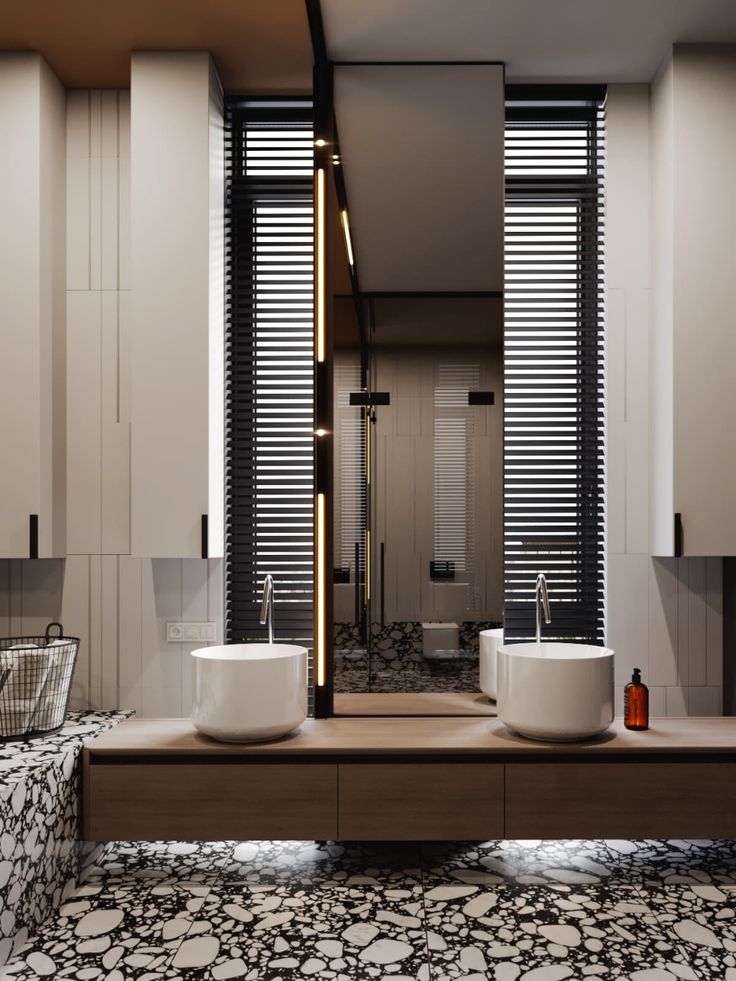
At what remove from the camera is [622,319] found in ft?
9.45

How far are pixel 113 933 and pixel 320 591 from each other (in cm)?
110

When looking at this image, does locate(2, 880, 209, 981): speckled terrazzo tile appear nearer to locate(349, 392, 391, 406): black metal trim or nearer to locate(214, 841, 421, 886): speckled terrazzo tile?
locate(214, 841, 421, 886): speckled terrazzo tile

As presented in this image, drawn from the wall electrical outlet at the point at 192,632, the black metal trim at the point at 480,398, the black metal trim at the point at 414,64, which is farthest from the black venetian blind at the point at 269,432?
the black metal trim at the point at 480,398

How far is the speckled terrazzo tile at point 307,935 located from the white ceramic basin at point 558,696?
0.56 metres

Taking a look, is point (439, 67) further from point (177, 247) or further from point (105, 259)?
→ point (105, 259)

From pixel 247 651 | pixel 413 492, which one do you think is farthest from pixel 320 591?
pixel 413 492

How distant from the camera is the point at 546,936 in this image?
6.60 feet

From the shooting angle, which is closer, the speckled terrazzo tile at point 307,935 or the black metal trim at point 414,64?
the speckled terrazzo tile at point 307,935

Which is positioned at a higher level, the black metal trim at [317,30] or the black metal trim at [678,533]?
the black metal trim at [317,30]

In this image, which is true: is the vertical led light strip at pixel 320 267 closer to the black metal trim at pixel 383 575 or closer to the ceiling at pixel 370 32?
the ceiling at pixel 370 32

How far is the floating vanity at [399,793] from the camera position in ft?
7.59

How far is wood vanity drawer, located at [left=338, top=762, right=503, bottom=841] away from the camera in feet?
7.59

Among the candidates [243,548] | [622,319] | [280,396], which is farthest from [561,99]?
[243,548]

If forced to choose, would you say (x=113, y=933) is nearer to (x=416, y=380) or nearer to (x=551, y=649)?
(x=551, y=649)
